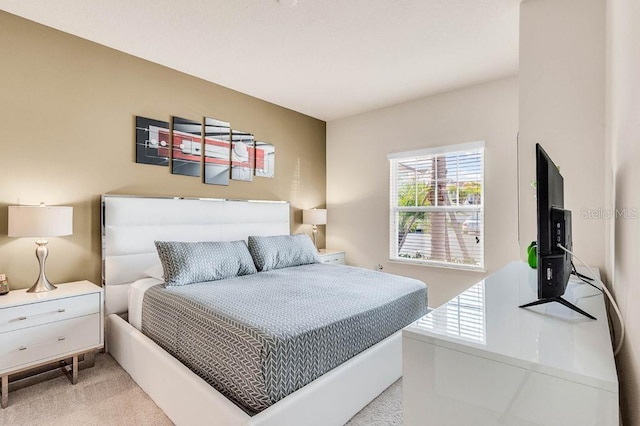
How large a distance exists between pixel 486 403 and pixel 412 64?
298 cm

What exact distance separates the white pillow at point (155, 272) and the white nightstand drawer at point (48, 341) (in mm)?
504

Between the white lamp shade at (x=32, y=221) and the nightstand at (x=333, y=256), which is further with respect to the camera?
the nightstand at (x=333, y=256)

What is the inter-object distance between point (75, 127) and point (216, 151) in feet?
4.17

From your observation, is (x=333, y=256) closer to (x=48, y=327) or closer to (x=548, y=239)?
(x=48, y=327)

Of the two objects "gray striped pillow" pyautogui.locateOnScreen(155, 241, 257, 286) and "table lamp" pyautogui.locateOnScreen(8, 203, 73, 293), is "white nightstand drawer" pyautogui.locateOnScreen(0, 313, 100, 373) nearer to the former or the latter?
"table lamp" pyautogui.locateOnScreen(8, 203, 73, 293)

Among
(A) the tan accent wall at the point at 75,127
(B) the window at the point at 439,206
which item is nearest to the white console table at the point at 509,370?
(B) the window at the point at 439,206

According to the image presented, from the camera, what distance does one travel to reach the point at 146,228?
2.92 meters

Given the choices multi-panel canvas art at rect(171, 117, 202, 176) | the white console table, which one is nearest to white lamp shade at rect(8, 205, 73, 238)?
multi-panel canvas art at rect(171, 117, 202, 176)

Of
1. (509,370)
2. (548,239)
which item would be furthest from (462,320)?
(548,239)

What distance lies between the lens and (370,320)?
200 cm

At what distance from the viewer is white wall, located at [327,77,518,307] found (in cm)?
329

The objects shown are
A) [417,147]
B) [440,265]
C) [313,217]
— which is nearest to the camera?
[440,265]

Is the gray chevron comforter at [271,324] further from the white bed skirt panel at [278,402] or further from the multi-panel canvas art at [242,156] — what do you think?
the multi-panel canvas art at [242,156]

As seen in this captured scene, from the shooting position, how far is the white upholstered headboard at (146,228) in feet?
8.92
